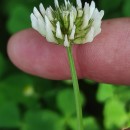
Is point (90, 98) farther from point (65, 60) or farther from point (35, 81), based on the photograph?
point (65, 60)

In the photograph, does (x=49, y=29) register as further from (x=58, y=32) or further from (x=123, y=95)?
(x=123, y=95)

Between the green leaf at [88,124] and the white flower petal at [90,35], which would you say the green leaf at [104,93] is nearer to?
the green leaf at [88,124]

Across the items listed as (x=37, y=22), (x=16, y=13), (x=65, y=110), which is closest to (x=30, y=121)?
(x=65, y=110)

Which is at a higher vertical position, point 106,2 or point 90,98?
point 106,2

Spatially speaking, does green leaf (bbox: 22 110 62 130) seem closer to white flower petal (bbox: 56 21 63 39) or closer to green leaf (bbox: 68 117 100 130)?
green leaf (bbox: 68 117 100 130)

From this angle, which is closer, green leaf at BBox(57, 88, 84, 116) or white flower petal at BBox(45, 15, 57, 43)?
white flower petal at BBox(45, 15, 57, 43)

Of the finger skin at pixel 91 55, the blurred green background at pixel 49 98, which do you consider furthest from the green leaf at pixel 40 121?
the finger skin at pixel 91 55

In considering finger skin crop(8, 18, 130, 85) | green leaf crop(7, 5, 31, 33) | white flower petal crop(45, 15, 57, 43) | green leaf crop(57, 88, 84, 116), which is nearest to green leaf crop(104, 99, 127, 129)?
green leaf crop(57, 88, 84, 116)
